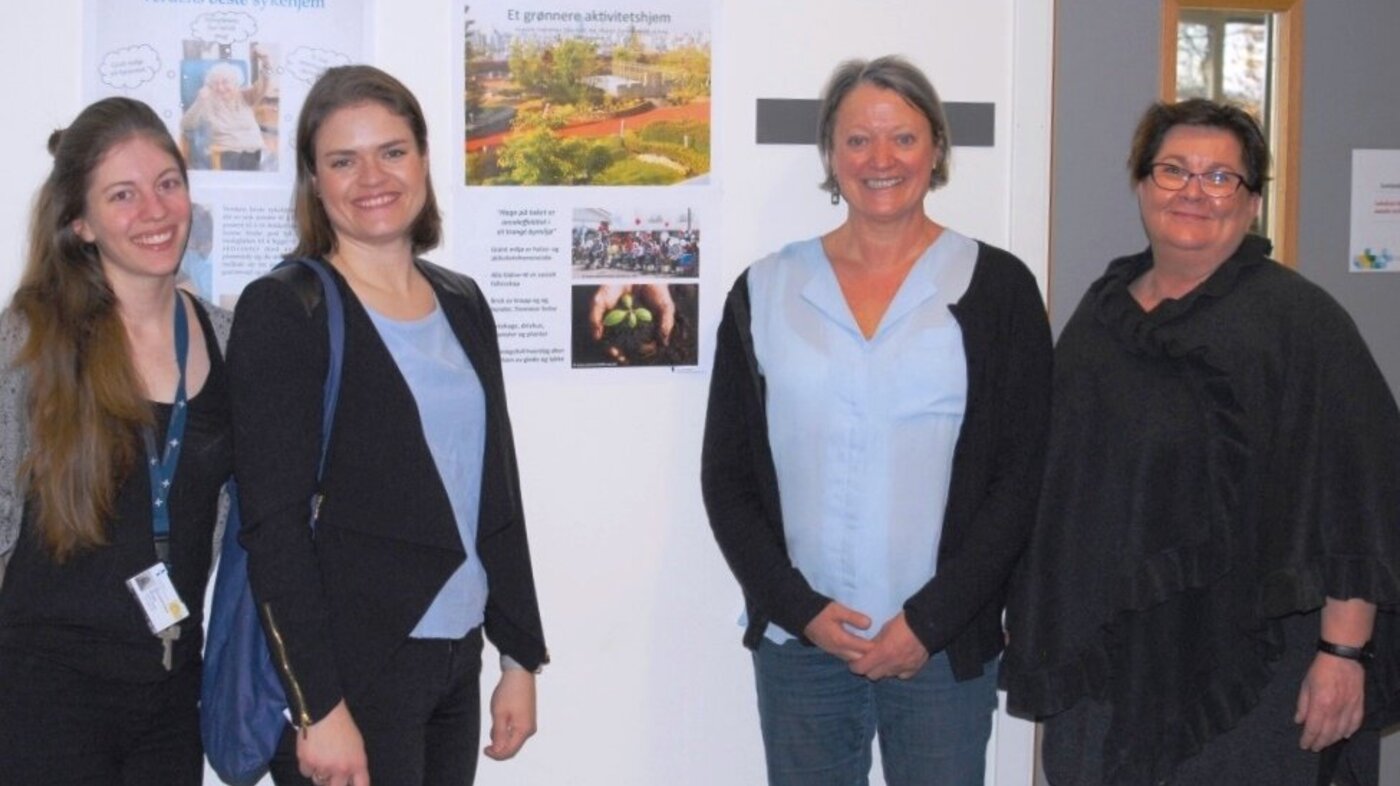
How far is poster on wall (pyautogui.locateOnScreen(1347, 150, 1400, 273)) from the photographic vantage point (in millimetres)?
2881

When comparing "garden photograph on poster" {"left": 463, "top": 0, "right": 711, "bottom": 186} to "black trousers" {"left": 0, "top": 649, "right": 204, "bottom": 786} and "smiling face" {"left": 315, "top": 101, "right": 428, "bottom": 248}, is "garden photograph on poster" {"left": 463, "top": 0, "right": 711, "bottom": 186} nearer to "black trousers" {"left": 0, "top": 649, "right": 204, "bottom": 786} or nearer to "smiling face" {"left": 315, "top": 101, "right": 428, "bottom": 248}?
"smiling face" {"left": 315, "top": 101, "right": 428, "bottom": 248}

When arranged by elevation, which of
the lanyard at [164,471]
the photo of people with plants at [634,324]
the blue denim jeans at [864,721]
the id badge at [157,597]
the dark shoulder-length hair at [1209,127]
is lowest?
the blue denim jeans at [864,721]

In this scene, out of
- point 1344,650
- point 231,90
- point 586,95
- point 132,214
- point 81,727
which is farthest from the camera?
point 586,95

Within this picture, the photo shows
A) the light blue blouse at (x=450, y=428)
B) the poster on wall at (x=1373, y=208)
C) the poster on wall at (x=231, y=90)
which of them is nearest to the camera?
the light blue blouse at (x=450, y=428)

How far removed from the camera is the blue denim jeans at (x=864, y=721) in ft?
7.29

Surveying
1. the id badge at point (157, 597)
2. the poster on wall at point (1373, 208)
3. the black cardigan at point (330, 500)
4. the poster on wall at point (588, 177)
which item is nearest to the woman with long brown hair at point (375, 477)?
the black cardigan at point (330, 500)

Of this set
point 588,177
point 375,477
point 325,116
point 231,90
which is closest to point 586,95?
point 588,177

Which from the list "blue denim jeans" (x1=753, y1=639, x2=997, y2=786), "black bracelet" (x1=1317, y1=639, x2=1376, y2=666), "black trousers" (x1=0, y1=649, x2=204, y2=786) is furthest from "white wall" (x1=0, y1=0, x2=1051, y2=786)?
"black bracelet" (x1=1317, y1=639, x2=1376, y2=666)

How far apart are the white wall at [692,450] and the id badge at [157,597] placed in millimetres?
841

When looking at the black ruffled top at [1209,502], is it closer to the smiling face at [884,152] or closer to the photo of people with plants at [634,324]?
the smiling face at [884,152]

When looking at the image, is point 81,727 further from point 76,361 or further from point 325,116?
point 325,116

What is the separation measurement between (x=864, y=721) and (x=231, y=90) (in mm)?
1524

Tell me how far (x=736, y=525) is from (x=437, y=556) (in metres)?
0.54

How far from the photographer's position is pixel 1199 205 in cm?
217
